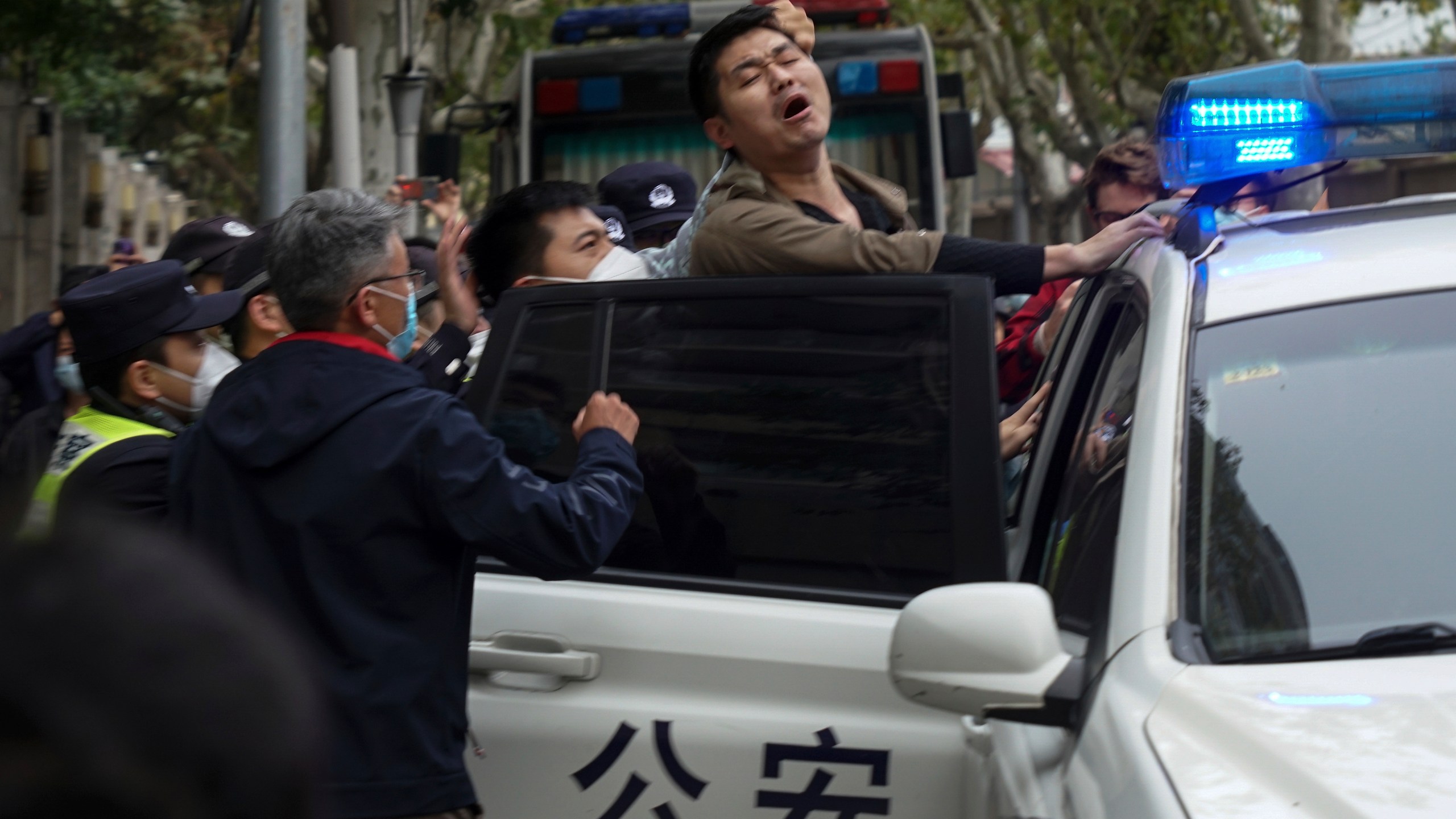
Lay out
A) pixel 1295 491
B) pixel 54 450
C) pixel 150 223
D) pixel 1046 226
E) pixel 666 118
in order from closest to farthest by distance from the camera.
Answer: pixel 1295 491
pixel 54 450
pixel 666 118
pixel 1046 226
pixel 150 223

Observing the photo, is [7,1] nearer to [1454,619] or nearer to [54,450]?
[54,450]

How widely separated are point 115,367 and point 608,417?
3.47 ft

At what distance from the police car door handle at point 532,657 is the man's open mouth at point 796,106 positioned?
43.1 inches

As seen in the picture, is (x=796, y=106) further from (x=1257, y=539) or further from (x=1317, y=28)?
(x=1317, y=28)

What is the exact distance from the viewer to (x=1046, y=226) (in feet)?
72.5

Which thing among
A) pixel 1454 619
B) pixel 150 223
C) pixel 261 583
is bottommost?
pixel 150 223

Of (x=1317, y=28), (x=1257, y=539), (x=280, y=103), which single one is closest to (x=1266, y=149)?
(x=1257, y=539)

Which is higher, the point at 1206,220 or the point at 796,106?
the point at 796,106

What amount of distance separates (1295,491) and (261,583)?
58.4 inches

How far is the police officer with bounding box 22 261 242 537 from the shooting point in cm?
279

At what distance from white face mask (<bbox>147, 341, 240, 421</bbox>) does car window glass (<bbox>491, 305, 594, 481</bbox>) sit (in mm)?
625

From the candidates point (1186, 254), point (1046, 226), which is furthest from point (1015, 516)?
point (1046, 226)

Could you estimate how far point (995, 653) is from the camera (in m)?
1.86

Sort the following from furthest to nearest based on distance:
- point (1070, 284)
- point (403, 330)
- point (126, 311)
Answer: point (1070, 284)
point (126, 311)
point (403, 330)
